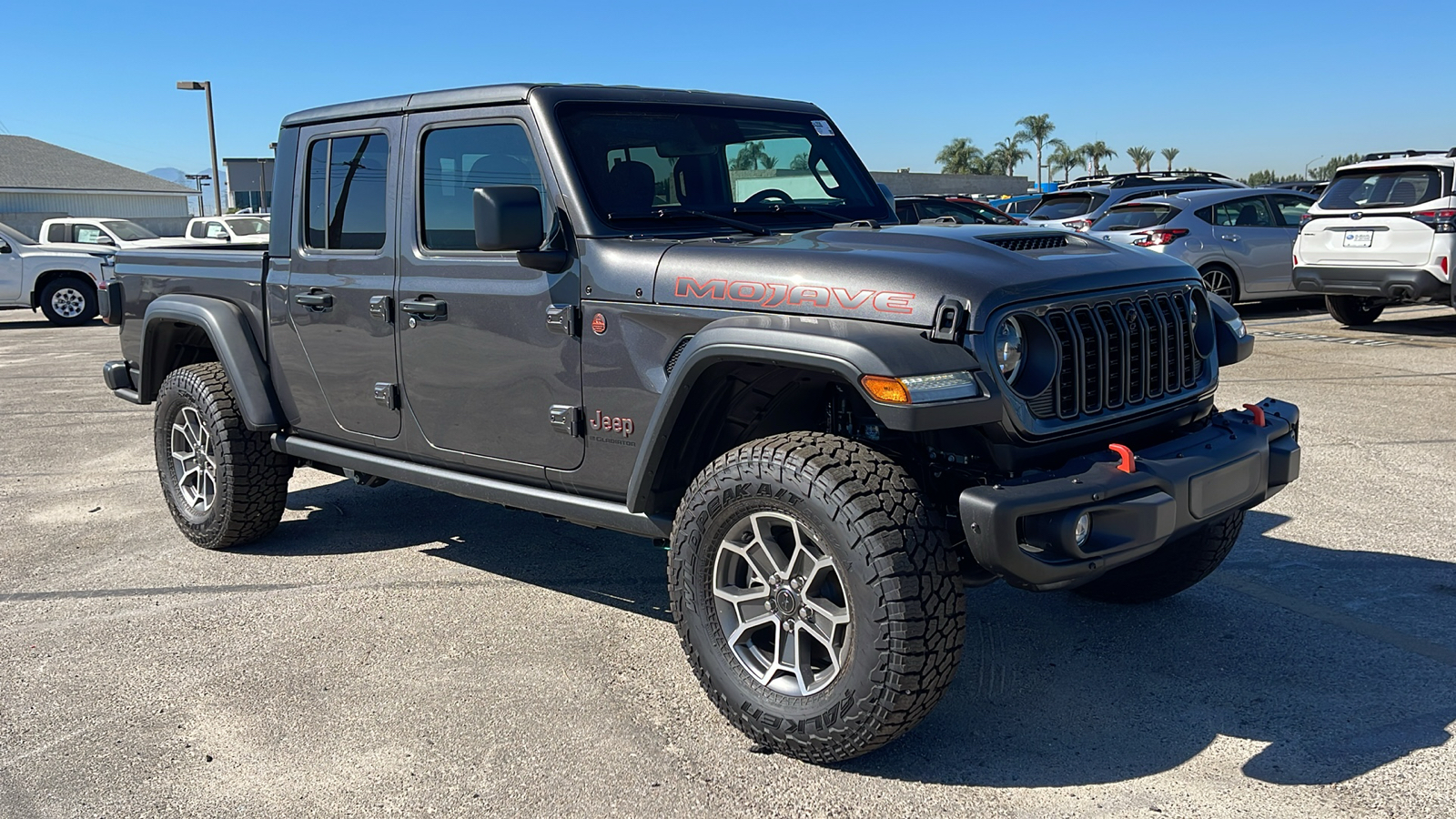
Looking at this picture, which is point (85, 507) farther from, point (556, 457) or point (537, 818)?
point (537, 818)

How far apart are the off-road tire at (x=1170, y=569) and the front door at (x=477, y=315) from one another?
204 centimetres

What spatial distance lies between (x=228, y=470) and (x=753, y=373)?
2864 mm

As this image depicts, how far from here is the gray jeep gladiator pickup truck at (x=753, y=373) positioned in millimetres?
3109

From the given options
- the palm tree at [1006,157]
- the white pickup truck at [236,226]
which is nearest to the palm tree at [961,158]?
the palm tree at [1006,157]

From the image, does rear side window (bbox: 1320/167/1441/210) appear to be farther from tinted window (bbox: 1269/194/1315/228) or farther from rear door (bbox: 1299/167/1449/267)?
tinted window (bbox: 1269/194/1315/228)

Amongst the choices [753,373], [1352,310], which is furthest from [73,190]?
[753,373]

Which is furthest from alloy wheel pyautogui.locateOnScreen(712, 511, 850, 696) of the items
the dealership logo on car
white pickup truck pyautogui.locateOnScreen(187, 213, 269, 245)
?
white pickup truck pyautogui.locateOnScreen(187, 213, 269, 245)

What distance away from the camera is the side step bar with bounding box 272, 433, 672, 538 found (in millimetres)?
3820

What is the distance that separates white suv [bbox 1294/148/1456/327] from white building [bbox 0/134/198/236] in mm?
44104

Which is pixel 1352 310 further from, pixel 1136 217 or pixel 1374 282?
pixel 1136 217

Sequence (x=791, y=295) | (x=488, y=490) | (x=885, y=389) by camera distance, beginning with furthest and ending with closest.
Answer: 1. (x=488, y=490)
2. (x=791, y=295)
3. (x=885, y=389)

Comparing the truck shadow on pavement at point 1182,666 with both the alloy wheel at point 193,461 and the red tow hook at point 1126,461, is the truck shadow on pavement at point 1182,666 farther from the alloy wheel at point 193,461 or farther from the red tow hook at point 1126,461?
the red tow hook at point 1126,461

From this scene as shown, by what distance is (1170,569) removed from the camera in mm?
4297

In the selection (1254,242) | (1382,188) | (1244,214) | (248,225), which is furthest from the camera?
(248,225)
